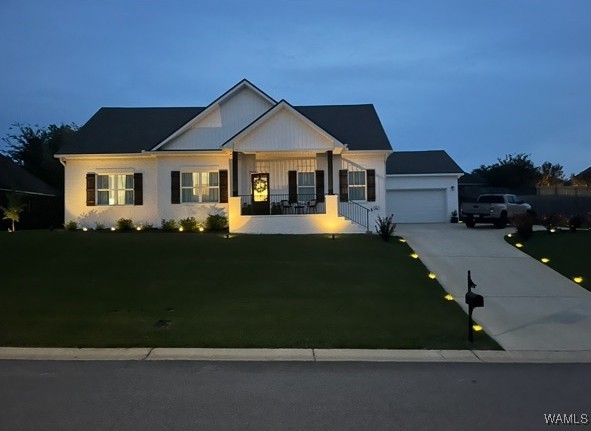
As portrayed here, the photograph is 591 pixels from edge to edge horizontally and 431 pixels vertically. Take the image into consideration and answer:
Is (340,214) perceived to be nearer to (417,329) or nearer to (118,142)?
(118,142)

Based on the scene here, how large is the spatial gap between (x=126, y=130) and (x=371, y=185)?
12.7m

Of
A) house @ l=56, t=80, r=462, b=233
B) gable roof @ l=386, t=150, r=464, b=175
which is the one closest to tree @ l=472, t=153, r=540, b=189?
gable roof @ l=386, t=150, r=464, b=175

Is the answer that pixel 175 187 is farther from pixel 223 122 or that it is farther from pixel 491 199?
pixel 491 199

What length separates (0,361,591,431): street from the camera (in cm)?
521

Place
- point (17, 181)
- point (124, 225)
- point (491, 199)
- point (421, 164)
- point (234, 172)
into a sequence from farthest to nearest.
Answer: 1. point (17, 181)
2. point (421, 164)
3. point (491, 199)
4. point (124, 225)
5. point (234, 172)

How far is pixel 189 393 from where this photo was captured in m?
6.11

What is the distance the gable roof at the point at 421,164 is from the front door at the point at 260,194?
9.73m

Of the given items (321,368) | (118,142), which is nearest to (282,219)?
(118,142)

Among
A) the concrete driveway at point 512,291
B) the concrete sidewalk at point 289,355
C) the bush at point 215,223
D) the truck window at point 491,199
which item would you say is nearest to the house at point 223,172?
the bush at point 215,223

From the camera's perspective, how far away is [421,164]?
3136 cm

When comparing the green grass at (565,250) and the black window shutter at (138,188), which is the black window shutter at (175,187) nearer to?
the black window shutter at (138,188)

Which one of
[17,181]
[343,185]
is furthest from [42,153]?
[343,185]

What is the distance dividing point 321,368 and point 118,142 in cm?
1999

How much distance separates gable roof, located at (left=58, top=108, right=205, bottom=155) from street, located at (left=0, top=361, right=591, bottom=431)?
1771cm
